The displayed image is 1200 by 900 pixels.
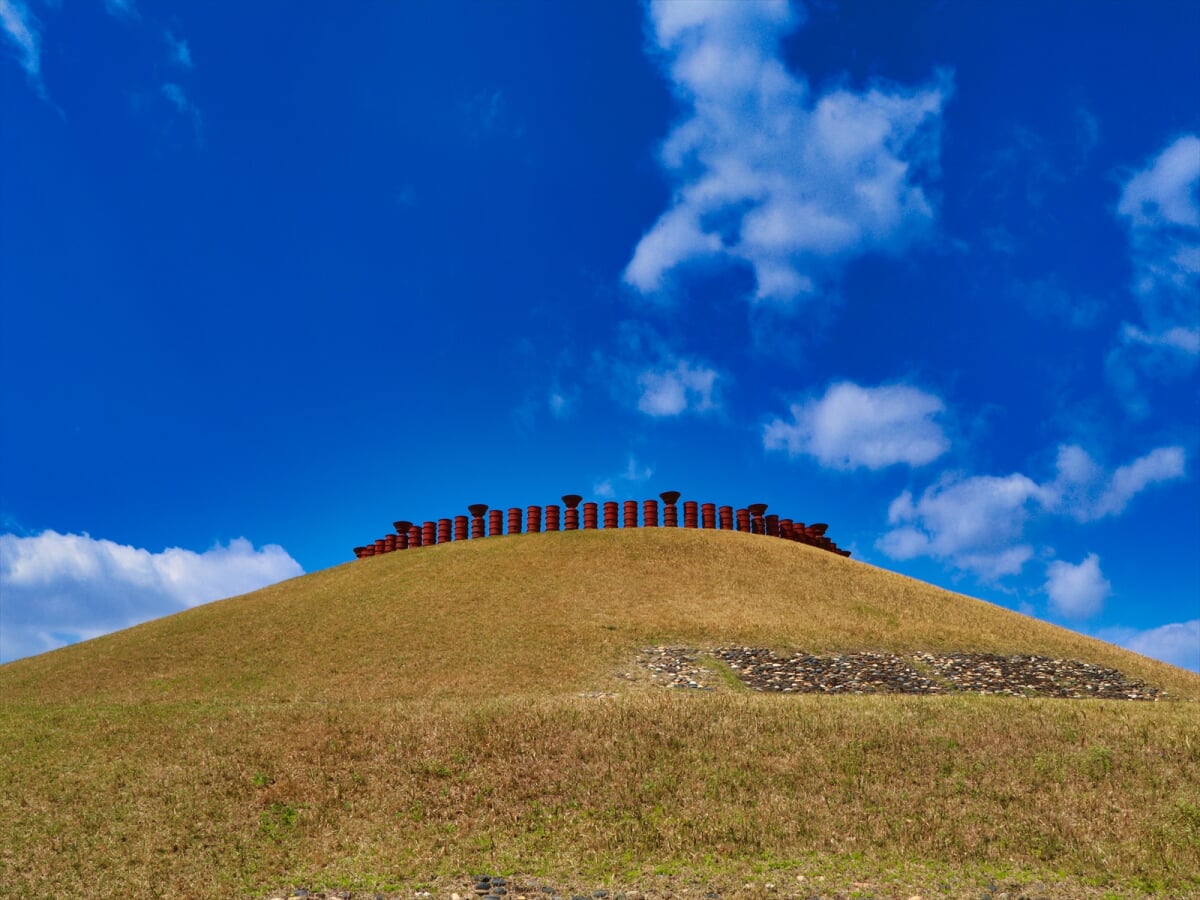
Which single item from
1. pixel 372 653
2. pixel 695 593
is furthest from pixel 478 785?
pixel 695 593

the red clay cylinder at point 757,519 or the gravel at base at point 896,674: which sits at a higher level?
the red clay cylinder at point 757,519

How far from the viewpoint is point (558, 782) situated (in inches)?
635

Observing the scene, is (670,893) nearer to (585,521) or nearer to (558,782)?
(558,782)

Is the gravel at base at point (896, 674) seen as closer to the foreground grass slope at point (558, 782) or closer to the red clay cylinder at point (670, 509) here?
the foreground grass slope at point (558, 782)

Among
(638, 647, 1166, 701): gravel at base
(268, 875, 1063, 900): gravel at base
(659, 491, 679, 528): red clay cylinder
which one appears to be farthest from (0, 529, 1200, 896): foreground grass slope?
(659, 491, 679, 528): red clay cylinder

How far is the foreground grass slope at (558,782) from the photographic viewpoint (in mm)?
Answer: 13352

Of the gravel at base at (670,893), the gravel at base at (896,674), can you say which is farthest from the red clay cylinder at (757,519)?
the gravel at base at (670,893)

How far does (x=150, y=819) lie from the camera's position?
51.1 ft

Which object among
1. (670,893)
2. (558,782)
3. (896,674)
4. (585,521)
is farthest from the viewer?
(585,521)

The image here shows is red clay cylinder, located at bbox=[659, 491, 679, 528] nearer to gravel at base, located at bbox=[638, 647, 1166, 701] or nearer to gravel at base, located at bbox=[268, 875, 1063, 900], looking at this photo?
gravel at base, located at bbox=[638, 647, 1166, 701]

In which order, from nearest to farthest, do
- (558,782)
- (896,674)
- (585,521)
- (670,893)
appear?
(670,893) < (558,782) < (896,674) < (585,521)

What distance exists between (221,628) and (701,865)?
3080 cm

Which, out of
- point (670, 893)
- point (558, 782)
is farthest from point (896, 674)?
point (670, 893)

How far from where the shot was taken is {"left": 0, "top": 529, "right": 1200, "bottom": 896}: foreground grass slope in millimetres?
13352
